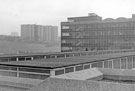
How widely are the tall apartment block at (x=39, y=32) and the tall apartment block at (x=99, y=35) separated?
30.2m

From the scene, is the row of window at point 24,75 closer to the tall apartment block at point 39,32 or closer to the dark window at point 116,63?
the dark window at point 116,63

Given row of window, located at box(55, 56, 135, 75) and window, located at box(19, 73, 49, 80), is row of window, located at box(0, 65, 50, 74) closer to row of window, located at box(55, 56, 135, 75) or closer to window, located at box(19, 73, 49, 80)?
window, located at box(19, 73, 49, 80)

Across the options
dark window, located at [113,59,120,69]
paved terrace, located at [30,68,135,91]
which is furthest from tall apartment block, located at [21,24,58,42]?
paved terrace, located at [30,68,135,91]

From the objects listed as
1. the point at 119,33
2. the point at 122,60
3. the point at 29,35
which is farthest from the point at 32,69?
the point at 29,35

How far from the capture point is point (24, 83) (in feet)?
59.7

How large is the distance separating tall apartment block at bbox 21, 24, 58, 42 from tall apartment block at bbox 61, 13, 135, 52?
30205 mm

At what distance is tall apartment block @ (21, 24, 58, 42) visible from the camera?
131m

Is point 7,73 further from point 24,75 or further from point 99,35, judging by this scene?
point 99,35

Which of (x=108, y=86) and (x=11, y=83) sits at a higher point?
(x=108, y=86)

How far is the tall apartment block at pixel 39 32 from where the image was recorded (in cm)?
13100

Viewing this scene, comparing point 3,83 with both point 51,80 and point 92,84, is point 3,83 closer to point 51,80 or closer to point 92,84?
point 51,80

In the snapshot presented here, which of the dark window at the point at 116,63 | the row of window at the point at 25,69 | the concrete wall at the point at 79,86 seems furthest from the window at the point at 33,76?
the dark window at the point at 116,63

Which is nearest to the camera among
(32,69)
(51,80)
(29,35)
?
(51,80)

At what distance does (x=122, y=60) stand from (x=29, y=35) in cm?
9952
